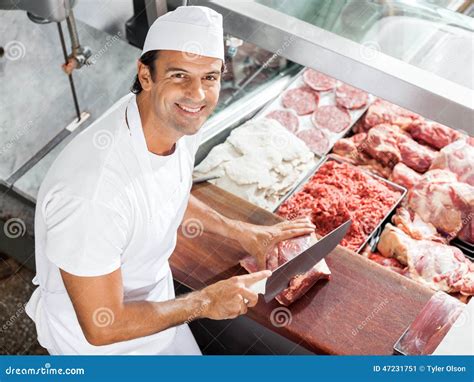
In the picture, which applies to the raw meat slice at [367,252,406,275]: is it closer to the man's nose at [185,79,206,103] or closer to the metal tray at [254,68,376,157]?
the metal tray at [254,68,376,157]

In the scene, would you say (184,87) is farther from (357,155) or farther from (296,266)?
(357,155)

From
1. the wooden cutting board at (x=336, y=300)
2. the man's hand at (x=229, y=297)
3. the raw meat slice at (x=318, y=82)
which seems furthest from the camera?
the raw meat slice at (x=318, y=82)

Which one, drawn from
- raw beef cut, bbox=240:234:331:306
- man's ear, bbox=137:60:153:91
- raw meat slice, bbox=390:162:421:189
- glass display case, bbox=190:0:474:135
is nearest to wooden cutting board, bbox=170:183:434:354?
raw beef cut, bbox=240:234:331:306

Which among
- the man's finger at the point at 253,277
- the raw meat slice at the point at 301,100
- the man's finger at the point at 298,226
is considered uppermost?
the man's finger at the point at 253,277

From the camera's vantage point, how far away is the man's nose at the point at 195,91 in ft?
7.39

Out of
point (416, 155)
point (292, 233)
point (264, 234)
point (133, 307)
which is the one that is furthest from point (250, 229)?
point (416, 155)

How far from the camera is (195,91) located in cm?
226

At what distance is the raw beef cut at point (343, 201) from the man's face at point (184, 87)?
1077mm

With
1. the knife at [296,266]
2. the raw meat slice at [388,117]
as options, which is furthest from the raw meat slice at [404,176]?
the knife at [296,266]

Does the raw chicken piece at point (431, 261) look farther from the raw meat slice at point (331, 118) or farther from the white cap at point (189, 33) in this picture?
the white cap at point (189, 33)

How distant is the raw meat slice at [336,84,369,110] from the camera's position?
3.68 metres

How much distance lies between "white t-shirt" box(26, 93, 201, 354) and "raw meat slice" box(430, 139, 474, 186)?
1253mm

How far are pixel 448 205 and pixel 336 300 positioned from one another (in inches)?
29.1

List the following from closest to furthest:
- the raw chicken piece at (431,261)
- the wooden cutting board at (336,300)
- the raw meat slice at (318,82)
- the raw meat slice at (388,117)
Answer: the wooden cutting board at (336,300) → the raw chicken piece at (431,261) → the raw meat slice at (388,117) → the raw meat slice at (318,82)
